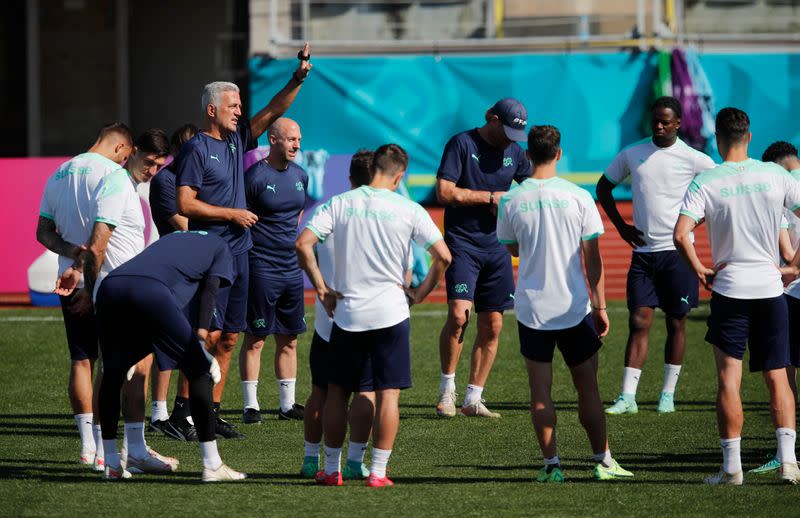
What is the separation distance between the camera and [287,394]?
9344mm

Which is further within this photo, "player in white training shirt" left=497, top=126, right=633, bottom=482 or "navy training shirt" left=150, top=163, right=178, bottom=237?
"navy training shirt" left=150, top=163, right=178, bottom=237

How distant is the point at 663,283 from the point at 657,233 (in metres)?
0.38

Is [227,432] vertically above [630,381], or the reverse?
[630,381]

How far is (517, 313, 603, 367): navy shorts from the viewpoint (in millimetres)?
6836

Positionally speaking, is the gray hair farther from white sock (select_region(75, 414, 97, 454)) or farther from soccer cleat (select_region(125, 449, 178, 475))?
soccer cleat (select_region(125, 449, 178, 475))

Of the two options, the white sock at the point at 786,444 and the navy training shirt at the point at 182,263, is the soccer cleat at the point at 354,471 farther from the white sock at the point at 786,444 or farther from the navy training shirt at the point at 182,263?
the white sock at the point at 786,444

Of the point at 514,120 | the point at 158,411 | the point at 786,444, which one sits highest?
the point at 514,120

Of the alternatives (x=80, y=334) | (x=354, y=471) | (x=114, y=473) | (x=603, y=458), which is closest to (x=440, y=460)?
(x=354, y=471)

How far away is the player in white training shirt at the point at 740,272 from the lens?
6.89 meters

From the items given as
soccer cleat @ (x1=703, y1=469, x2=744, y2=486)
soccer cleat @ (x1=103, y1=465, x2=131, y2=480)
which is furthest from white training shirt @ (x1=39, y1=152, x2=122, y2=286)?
soccer cleat @ (x1=703, y1=469, x2=744, y2=486)

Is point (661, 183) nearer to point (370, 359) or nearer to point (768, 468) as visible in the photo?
Result: point (768, 468)

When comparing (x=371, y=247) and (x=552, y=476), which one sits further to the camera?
(x=552, y=476)

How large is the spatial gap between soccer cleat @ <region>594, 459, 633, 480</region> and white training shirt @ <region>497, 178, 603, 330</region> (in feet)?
2.79

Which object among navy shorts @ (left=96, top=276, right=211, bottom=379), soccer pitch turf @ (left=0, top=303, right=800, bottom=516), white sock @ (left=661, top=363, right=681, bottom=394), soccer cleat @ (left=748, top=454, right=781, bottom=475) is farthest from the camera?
white sock @ (left=661, top=363, right=681, bottom=394)
